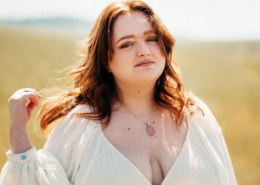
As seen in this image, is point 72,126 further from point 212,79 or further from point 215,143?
point 212,79

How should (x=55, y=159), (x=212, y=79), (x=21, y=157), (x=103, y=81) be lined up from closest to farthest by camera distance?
(x=21, y=157) < (x=55, y=159) < (x=103, y=81) < (x=212, y=79)

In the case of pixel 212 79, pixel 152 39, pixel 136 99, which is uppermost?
pixel 152 39

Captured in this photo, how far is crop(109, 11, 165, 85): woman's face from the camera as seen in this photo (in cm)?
226

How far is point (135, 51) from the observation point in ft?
7.47

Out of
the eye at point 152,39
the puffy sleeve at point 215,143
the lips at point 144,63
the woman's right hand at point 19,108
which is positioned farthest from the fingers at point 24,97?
the puffy sleeve at point 215,143

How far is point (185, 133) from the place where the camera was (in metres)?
2.44

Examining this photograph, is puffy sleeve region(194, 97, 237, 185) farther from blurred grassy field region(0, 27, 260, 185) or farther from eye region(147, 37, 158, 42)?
blurred grassy field region(0, 27, 260, 185)

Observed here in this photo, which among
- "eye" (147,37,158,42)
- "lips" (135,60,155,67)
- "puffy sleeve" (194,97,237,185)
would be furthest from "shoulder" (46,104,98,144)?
"puffy sleeve" (194,97,237,185)

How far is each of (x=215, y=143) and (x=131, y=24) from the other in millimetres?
965

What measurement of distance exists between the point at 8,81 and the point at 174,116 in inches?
284

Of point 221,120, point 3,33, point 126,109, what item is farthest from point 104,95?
point 3,33

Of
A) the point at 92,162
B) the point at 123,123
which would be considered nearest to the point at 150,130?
the point at 123,123

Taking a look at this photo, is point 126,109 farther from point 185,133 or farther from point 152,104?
point 185,133

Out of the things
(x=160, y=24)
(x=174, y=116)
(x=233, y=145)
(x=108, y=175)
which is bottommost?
(x=233, y=145)
